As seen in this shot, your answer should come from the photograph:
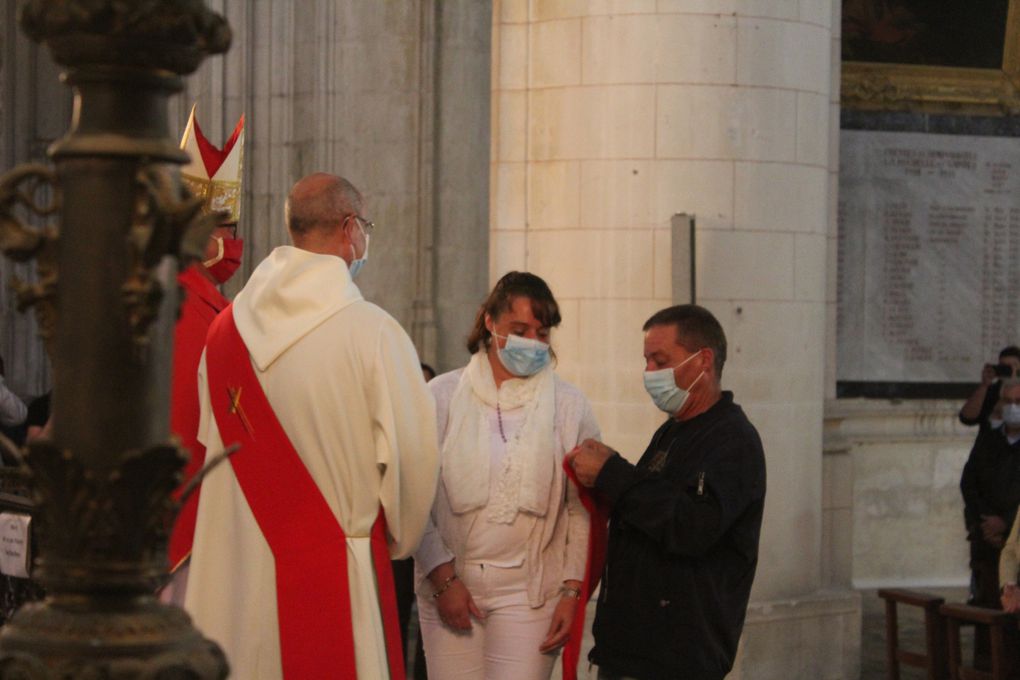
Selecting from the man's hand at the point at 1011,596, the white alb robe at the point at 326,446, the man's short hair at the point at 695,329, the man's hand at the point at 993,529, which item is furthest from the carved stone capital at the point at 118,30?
the man's hand at the point at 993,529

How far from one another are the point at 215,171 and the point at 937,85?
21.0 ft

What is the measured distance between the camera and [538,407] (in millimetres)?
5695

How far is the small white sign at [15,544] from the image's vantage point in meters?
6.48

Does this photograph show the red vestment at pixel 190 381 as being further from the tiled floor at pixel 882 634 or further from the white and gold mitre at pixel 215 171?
the tiled floor at pixel 882 634

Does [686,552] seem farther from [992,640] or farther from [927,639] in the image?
[927,639]

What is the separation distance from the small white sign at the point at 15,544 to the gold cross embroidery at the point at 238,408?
154cm

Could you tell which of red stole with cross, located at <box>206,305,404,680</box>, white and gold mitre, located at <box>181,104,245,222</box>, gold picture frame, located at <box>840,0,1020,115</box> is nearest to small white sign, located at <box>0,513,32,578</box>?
white and gold mitre, located at <box>181,104,245,222</box>

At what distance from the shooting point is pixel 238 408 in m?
5.19

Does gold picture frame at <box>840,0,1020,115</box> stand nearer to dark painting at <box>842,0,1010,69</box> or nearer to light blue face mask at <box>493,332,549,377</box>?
dark painting at <box>842,0,1010,69</box>

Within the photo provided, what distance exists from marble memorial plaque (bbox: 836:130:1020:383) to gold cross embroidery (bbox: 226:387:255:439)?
7.36 meters

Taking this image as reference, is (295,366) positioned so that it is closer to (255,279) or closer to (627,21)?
(255,279)

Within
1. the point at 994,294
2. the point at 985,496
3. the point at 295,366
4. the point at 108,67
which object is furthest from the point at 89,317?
the point at 994,294

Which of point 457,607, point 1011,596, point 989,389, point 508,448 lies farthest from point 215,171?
point 989,389

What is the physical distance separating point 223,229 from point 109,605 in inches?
141
